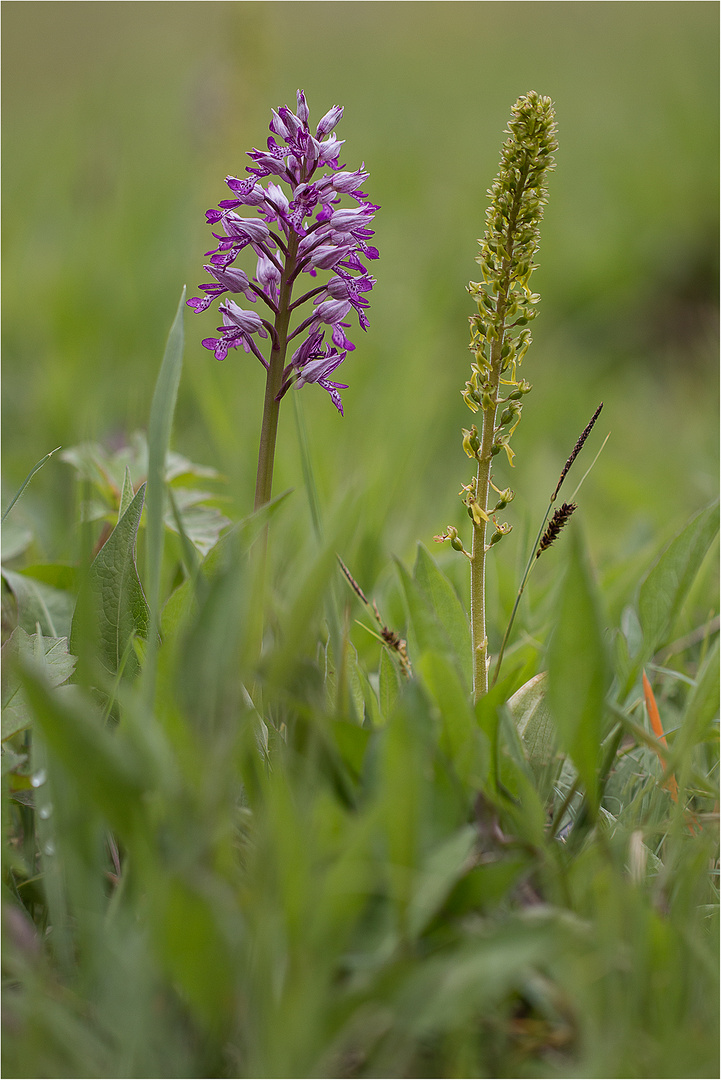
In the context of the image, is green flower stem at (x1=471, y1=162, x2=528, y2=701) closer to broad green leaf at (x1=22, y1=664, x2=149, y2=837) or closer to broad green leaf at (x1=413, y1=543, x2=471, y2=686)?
broad green leaf at (x1=413, y1=543, x2=471, y2=686)

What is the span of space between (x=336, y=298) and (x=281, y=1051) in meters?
0.98

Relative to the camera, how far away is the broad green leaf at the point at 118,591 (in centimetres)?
123

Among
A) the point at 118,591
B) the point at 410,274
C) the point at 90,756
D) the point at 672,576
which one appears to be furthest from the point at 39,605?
the point at 410,274

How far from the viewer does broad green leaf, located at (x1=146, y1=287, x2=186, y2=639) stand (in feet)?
3.34

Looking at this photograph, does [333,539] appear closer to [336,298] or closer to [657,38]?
[336,298]

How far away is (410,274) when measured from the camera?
4820 millimetres

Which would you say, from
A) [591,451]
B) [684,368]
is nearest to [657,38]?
[684,368]

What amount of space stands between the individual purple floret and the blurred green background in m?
0.23

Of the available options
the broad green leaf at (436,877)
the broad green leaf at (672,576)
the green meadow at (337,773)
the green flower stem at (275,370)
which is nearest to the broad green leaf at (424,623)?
the green meadow at (337,773)

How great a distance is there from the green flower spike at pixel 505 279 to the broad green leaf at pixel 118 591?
0.50 meters

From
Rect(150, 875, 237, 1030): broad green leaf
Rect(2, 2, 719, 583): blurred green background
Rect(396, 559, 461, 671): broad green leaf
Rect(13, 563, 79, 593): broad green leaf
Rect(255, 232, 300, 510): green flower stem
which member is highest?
Rect(2, 2, 719, 583): blurred green background

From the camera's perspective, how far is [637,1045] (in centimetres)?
79

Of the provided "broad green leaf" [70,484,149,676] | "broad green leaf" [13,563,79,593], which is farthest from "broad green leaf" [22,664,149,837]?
"broad green leaf" [13,563,79,593]

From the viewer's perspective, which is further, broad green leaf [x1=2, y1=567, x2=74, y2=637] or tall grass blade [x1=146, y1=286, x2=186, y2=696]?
broad green leaf [x1=2, y1=567, x2=74, y2=637]
